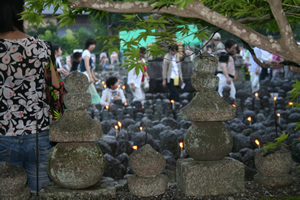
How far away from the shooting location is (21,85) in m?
2.81

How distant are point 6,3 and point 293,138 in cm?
419

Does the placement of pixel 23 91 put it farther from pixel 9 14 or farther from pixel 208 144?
pixel 208 144

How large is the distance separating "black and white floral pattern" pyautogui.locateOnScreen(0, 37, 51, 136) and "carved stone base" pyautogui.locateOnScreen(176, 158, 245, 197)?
1.35 m

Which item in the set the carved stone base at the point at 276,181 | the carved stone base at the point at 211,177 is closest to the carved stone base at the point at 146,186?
the carved stone base at the point at 211,177

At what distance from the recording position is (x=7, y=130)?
279cm

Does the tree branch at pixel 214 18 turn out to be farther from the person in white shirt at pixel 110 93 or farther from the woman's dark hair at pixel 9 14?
the person in white shirt at pixel 110 93

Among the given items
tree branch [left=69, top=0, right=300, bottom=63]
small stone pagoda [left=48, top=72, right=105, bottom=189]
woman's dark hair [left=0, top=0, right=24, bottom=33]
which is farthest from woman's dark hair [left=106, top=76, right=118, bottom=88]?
tree branch [left=69, top=0, right=300, bottom=63]

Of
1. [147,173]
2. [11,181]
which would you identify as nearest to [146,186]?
[147,173]

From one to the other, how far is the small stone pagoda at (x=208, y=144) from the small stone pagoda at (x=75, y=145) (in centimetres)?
81

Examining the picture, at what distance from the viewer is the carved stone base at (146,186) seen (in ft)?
10.7

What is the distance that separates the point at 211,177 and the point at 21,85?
68.5 inches

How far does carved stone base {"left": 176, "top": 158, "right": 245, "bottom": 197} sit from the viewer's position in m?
3.33

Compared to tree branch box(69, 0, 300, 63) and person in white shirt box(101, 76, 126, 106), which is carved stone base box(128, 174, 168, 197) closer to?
tree branch box(69, 0, 300, 63)

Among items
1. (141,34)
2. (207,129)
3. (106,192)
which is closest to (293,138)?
(207,129)
